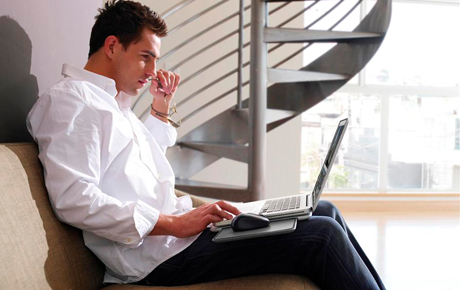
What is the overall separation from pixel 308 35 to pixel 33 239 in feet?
8.87

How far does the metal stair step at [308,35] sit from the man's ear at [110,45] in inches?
66.0

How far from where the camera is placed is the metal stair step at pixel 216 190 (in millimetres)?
3443

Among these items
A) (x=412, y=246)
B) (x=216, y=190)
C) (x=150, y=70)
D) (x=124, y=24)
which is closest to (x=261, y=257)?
(x=150, y=70)

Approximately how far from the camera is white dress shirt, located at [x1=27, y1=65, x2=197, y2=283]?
1.42 meters

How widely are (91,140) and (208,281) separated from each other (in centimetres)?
51

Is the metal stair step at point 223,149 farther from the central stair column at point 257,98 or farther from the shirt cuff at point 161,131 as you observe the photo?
the shirt cuff at point 161,131

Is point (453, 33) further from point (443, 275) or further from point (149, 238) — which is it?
point (149, 238)

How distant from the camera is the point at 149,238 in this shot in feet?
5.11

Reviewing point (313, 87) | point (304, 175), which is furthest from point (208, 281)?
point (304, 175)

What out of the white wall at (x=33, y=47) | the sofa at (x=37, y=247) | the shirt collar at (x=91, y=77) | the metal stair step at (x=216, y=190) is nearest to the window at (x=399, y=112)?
the metal stair step at (x=216, y=190)

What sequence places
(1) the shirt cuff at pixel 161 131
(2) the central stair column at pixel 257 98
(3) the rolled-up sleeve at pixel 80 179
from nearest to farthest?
(3) the rolled-up sleeve at pixel 80 179 → (1) the shirt cuff at pixel 161 131 → (2) the central stair column at pixel 257 98

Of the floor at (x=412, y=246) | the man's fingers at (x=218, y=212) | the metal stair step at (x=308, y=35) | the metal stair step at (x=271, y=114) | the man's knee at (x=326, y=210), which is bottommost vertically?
the floor at (x=412, y=246)

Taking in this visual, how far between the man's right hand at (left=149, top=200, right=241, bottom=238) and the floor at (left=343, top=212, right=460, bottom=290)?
181cm

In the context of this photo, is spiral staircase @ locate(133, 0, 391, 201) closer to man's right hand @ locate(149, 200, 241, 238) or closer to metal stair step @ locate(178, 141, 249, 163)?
metal stair step @ locate(178, 141, 249, 163)
